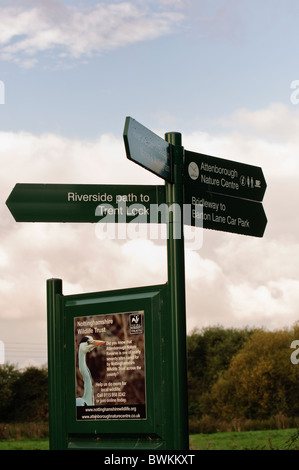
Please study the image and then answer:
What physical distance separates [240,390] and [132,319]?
1433 inches

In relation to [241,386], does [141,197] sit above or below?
above

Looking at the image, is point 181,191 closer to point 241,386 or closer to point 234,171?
point 234,171

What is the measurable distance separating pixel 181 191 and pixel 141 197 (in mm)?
390

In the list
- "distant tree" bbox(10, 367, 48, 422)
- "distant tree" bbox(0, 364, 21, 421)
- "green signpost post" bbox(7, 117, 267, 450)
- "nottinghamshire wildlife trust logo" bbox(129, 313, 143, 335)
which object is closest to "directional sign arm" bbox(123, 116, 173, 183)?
"green signpost post" bbox(7, 117, 267, 450)

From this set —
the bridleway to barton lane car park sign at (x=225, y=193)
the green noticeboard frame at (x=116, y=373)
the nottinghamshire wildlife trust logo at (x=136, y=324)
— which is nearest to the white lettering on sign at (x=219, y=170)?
the bridleway to barton lane car park sign at (x=225, y=193)

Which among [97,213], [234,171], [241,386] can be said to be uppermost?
[234,171]

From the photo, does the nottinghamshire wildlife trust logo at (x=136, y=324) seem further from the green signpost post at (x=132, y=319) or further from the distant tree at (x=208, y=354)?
the distant tree at (x=208, y=354)

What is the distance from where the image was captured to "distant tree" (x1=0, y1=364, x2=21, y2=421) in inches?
1615

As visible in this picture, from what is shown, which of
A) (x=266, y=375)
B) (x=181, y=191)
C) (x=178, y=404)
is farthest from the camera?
(x=266, y=375)

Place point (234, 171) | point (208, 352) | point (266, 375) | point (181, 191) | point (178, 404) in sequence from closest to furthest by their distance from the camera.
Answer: point (178, 404) < point (181, 191) < point (234, 171) < point (266, 375) < point (208, 352)

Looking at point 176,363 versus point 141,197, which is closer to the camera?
point 176,363

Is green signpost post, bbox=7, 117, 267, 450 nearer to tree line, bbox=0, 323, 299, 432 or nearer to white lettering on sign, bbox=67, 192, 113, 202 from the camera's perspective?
white lettering on sign, bbox=67, 192, 113, 202

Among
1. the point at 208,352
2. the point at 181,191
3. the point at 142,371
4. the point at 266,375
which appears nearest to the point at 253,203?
the point at 181,191
